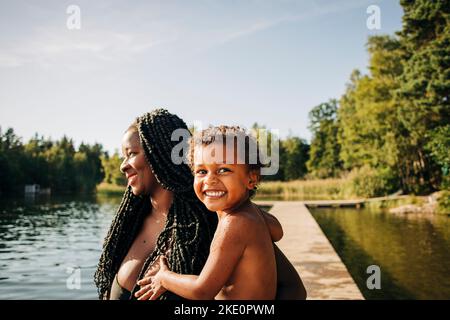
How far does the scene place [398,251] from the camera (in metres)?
11.1

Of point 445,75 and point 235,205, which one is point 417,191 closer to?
point 445,75

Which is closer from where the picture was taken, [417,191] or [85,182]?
[417,191]

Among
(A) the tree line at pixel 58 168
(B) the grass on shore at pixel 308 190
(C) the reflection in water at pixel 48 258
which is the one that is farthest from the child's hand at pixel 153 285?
(A) the tree line at pixel 58 168

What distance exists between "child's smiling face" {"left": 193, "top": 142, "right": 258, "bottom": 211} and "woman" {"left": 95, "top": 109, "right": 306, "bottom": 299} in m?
0.32

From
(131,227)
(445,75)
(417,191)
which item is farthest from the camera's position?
(417,191)

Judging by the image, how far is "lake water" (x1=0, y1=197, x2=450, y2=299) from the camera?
802cm

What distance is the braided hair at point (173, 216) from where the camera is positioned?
157 cm

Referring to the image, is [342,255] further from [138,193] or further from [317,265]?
[138,193]

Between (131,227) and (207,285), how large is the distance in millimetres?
712

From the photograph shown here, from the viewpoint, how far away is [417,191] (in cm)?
2794

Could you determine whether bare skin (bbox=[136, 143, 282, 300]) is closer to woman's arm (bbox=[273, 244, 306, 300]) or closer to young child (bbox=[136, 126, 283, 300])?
young child (bbox=[136, 126, 283, 300])

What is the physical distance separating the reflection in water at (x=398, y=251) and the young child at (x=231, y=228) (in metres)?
6.72

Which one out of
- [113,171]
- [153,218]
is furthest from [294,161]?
[153,218]
